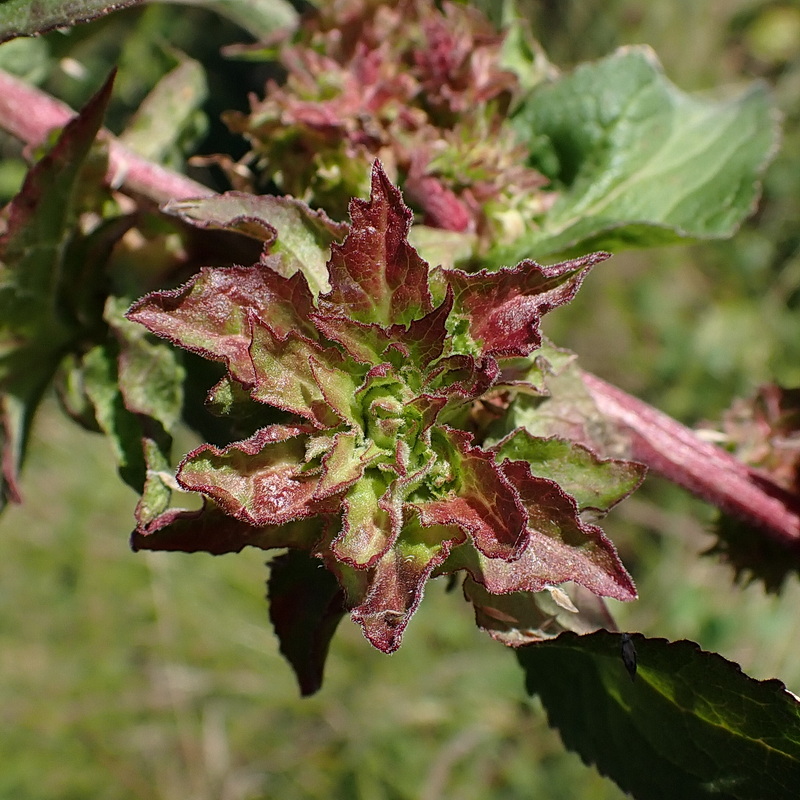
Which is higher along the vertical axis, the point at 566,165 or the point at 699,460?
the point at 566,165

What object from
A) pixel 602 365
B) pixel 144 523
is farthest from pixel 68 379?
pixel 602 365

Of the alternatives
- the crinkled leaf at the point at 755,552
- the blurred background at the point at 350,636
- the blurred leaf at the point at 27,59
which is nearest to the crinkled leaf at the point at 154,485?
the crinkled leaf at the point at 755,552

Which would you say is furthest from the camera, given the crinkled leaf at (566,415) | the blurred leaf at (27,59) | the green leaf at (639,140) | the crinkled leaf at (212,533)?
the blurred leaf at (27,59)

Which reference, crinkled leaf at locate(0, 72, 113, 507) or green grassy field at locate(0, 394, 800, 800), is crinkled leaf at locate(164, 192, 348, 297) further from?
green grassy field at locate(0, 394, 800, 800)

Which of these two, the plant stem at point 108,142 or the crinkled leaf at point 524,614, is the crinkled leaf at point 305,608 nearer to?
the crinkled leaf at point 524,614

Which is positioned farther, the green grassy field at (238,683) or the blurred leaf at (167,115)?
the green grassy field at (238,683)

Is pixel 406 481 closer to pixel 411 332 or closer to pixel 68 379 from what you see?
pixel 411 332

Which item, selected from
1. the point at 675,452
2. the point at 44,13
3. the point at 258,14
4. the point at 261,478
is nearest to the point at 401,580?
the point at 261,478
